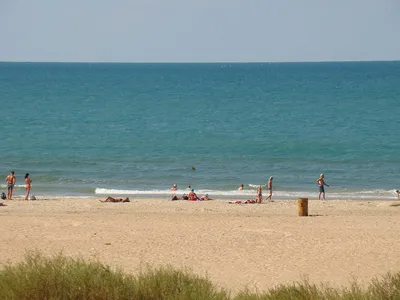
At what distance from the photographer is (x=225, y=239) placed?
60.4ft

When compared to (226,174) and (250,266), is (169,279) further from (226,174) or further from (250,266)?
(226,174)

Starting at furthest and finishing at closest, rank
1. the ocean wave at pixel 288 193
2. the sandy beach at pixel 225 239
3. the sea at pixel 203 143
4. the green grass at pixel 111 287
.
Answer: the sea at pixel 203 143
the ocean wave at pixel 288 193
the sandy beach at pixel 225 239
the green grass at pixel 111 287

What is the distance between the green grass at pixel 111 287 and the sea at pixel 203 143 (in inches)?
729

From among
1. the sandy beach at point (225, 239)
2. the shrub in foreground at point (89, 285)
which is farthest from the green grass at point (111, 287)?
the sandy beach at point (225, 239)

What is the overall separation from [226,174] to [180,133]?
1840 cm

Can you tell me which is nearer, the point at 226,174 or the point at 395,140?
the point at 226,174

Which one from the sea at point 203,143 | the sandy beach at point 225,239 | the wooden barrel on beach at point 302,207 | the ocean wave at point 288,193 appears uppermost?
the sea at point 203,143

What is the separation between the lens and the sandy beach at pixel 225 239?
51.2ft

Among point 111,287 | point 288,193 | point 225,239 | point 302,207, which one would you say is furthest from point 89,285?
point 288,193

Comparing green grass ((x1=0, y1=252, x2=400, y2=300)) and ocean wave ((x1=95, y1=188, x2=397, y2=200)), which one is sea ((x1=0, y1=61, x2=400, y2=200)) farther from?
green grass ((x1=0, y1=252, x2=400, y2=300))

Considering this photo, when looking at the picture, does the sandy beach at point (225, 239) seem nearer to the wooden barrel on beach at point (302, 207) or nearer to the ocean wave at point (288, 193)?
the wooden barrel on beach at point (302, 207)

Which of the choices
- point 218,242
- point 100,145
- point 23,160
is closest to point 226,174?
point 23,160

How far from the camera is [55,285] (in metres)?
10.3

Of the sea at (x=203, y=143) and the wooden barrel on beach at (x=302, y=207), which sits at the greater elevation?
the sea at (x=203, y=143)
